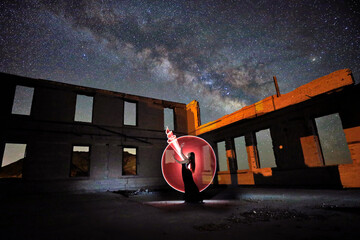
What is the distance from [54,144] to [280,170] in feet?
48.3

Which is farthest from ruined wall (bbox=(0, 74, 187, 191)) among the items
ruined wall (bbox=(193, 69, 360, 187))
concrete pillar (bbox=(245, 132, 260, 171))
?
concrete pillar (bbox=(245, 132, 260, 171))

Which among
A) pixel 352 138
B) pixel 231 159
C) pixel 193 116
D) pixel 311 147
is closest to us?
pixel 352 138

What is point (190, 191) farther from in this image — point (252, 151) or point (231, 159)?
point (231, 159)

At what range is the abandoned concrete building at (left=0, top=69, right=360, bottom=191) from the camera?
9.36m

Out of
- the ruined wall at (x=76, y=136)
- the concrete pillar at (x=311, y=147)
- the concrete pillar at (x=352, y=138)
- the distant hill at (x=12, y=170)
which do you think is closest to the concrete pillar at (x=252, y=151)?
the concrete pillar at (x=311, y=147)

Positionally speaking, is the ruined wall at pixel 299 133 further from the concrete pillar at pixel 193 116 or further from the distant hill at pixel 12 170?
the distant hill at pixel 12 170

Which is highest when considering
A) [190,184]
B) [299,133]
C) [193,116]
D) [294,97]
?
[193,116]

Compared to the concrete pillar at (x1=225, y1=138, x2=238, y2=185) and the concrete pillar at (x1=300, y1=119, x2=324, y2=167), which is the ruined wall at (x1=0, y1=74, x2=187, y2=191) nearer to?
the concrete pillar at (x1=225, y1=138, x2=238, y2=185)

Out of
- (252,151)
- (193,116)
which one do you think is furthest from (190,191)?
(193,116)

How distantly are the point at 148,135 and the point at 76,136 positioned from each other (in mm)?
5523

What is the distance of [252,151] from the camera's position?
41.9ft

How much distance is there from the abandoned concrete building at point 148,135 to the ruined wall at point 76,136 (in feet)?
0.17

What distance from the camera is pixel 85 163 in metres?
25.8

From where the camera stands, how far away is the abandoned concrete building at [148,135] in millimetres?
9359
